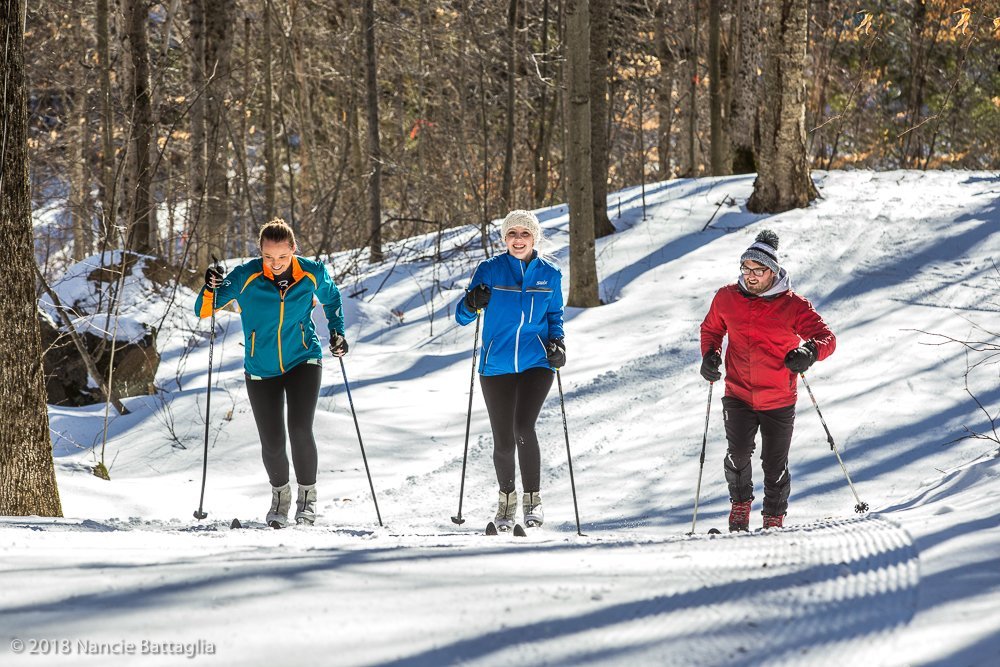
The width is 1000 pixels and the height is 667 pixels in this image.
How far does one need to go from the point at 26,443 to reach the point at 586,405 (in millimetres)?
4746

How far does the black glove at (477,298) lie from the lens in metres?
5.49

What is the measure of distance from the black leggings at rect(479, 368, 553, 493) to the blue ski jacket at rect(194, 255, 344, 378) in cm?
105

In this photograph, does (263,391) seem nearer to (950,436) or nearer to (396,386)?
(396,386)

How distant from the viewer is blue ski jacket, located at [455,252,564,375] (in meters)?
5.54

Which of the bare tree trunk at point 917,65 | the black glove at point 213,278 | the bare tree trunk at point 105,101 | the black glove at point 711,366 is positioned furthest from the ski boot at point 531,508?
the bare tree trunk at point 917,65

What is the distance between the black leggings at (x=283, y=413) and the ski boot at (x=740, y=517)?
244 cm

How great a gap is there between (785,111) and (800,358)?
28.5ft

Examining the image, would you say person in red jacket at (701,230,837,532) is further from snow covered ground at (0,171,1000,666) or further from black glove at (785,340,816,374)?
snow covered ground at (0,171,1000,666)

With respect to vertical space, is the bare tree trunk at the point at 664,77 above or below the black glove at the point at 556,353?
above

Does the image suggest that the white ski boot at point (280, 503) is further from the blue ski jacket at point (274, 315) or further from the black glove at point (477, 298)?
the black glove at point (477, 298)

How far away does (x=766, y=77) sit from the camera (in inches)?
525

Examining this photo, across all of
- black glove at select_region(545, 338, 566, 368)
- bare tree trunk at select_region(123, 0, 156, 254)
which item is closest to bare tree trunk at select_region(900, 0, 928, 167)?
bare tree trunk at select_region(123, 0, 156, 254)

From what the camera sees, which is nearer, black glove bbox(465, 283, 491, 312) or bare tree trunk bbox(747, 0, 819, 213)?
black glove bbox(465, 283, 491, 312)

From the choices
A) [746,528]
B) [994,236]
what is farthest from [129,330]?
[994,236]
